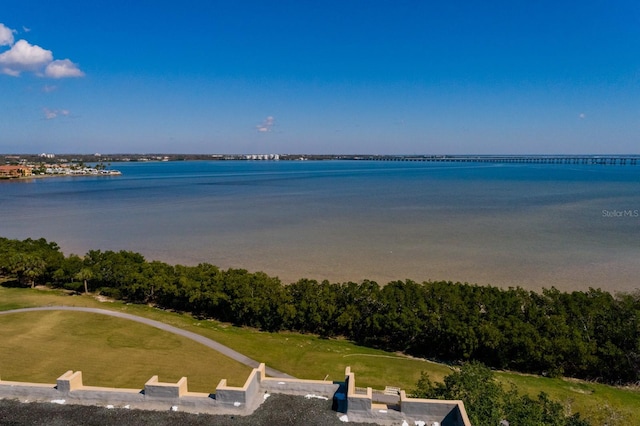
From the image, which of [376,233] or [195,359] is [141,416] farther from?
[376,233]

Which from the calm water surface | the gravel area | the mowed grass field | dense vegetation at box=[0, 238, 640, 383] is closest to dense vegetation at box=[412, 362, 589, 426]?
the gravel area

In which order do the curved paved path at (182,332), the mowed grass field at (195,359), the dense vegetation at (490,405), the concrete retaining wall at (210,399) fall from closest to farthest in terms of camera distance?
the concrete retaining wall at (210,399) → the dense vegetation at (490,405) → the mowed grass field at (195,359) → the curved paved path at (182,332)

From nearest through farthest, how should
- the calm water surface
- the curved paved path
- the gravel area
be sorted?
the gravel area < the curved paved path < the calm water surface

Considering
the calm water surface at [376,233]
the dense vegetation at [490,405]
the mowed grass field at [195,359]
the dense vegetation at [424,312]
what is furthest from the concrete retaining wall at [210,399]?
the calm water surface at [376,233]

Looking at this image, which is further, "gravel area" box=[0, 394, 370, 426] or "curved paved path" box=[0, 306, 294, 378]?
"curved paved path" box=[0, 306, 294, 378]

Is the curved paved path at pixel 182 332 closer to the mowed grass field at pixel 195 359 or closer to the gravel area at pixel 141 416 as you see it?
the mowed grass field at pixel 195 359

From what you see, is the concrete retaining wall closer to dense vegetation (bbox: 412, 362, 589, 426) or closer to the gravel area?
the gravel area

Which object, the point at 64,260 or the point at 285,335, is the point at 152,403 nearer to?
the point at 285,335
